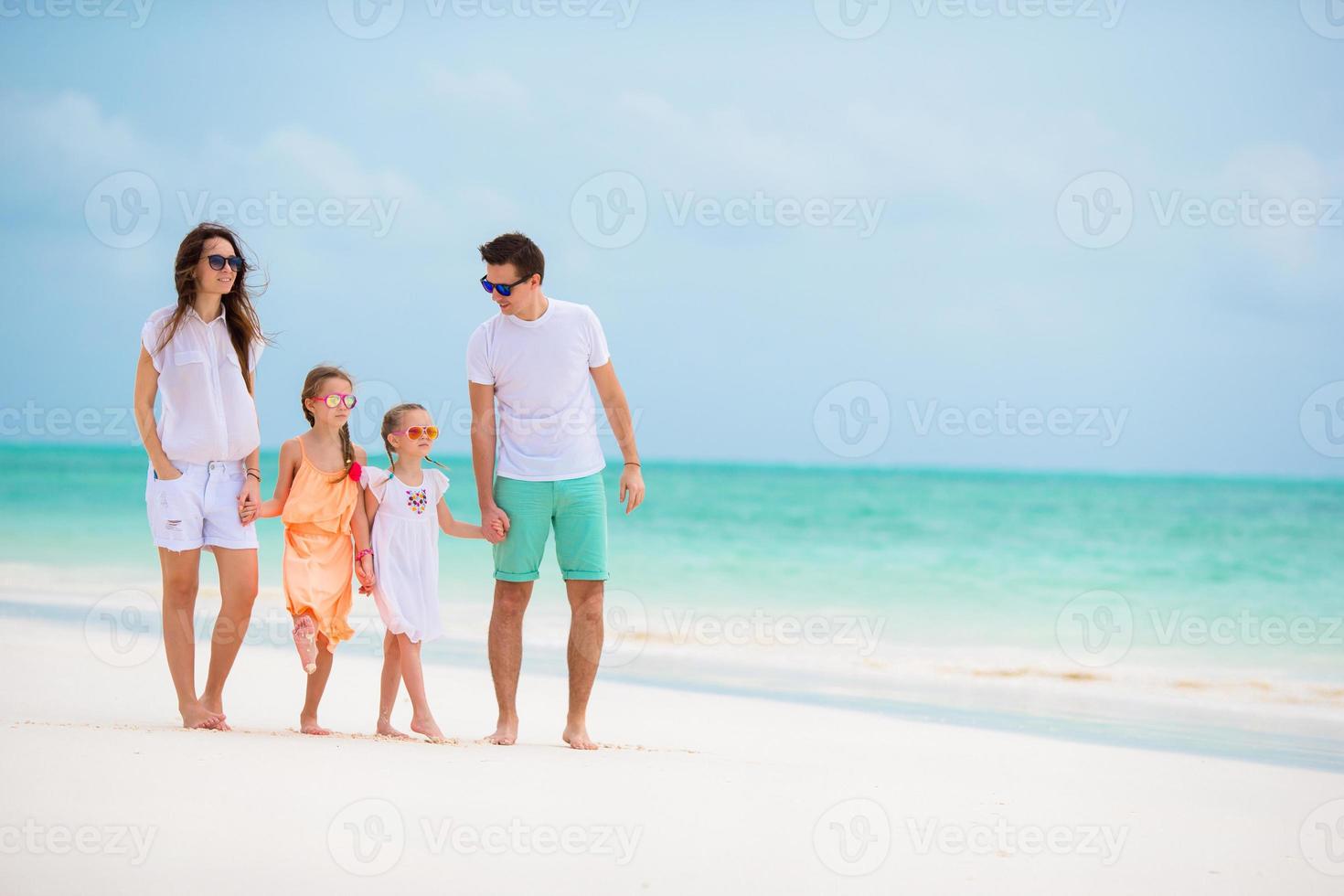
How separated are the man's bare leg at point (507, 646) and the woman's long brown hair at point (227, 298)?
45.5 inches

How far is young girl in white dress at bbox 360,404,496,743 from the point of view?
425cm

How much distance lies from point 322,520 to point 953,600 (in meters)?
8.18

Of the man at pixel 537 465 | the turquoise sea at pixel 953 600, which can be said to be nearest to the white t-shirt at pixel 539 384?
the man at pixel 537 465

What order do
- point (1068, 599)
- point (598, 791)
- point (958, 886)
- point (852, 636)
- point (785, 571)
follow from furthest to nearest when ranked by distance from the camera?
point (785, 571) < point (1068, 599) < point (852, 636) < point (598, 791) < point (958, 886)

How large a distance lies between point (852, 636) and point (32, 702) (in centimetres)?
537

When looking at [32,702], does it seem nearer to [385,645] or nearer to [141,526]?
[385,645]

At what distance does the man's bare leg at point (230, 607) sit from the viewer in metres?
4.02

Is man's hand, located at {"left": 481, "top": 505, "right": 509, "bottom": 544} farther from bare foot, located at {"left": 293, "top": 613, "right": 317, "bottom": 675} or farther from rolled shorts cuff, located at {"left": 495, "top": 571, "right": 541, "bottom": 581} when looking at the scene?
bare foot, located at {"left": 293, "top": 613, "right": 317, "bottom": 675}

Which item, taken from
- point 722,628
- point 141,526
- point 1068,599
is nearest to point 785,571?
point 1068,599

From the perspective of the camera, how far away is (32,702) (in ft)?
15.5

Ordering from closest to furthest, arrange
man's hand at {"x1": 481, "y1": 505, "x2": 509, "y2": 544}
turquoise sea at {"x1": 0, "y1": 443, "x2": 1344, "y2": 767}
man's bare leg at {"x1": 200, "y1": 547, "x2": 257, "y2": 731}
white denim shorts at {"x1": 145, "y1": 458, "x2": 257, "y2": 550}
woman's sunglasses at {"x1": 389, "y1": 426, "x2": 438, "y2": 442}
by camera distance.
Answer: white denim shorts at {"x1": 145, "y1": 458, "x2": 257, "y2": 550} → man's bare leg at {"x1": 200, "y1": 547, "x2": 257, "y2": 731} → man's hand at {"x1": 481, "y1": 505, "x2": 509, "y2": 544} → woman's sunglasses at {"x1": 389, "y1": 426, "x2": 438, "y2": 442} → turquoise sea at {"x1": 0, "y1": 443, "x2": 1344, "y2": 767}

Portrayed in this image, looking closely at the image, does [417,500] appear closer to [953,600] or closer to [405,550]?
[405,550]

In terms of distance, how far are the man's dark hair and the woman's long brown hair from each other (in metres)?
0.83

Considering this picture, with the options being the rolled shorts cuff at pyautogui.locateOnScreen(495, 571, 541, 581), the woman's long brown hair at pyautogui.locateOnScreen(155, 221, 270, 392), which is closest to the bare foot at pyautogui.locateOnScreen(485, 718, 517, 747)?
the rolled shorts cuff at pyautogui.locateOnScreen(495, 571, 541, 581)
